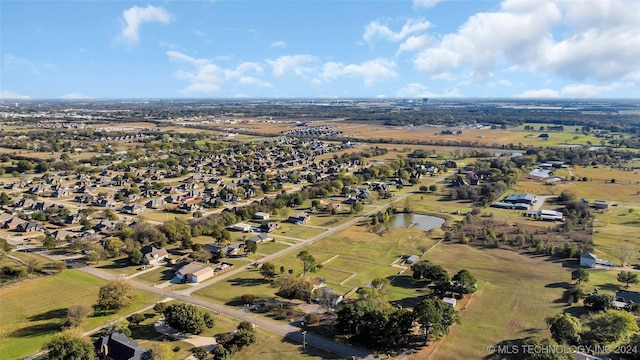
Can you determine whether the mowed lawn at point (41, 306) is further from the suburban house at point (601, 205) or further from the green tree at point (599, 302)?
the suburban house at point (601, 205)

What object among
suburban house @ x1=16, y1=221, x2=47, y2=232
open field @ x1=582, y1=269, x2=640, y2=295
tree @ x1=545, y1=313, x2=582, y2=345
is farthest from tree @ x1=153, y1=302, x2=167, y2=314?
open field @ x1=582, y1=269, x2=640, y2=295

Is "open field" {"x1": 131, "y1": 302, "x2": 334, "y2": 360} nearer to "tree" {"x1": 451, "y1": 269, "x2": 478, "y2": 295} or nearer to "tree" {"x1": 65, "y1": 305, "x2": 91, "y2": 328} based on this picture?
"tree" {"x1": 65, "y1": 305, "x2": 91, "y2": 328}

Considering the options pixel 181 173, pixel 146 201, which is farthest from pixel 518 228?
pixel 181 173

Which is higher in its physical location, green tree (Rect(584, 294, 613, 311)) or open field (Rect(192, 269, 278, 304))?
green tree (Rect(584, 294, 613, 311))

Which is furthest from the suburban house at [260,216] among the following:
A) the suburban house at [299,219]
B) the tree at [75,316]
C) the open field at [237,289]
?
the tree at [75,316]

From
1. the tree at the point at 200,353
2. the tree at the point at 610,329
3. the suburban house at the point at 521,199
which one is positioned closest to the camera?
the tree at the point at 200,353

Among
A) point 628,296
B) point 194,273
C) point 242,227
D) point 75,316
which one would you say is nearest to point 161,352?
point 75,316

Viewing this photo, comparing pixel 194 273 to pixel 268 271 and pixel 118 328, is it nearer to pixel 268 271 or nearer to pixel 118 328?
pixel 268 271
